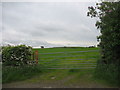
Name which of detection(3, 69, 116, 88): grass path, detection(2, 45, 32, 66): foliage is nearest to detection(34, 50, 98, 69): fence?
detection(2, 45, 32, 66): foliage

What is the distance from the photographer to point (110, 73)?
5.84 meters

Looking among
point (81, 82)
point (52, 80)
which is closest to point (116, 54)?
point (81, 82)

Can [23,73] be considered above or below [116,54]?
below

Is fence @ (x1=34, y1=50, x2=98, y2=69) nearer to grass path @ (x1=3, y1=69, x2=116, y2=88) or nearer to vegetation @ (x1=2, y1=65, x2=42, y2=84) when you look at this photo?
vegetation @ (x1=2, y1=65, x2=42, y2=84)

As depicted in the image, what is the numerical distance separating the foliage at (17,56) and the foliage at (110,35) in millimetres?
4030

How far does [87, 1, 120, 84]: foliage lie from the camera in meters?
5.55

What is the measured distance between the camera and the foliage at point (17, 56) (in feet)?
25.8

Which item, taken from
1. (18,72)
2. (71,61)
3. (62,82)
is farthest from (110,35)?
(18,72)

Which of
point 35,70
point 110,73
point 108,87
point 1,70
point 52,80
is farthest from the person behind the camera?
point 35,70

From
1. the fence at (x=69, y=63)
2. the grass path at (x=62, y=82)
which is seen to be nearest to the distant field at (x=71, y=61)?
the fence at (x=69, y=63)

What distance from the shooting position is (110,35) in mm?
5641

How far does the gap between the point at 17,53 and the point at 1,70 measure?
128cm

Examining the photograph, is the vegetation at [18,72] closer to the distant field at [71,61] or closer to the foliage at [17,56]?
the foliage at [17,56]

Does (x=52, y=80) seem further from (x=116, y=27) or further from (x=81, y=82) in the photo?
(x=116, y=27)
